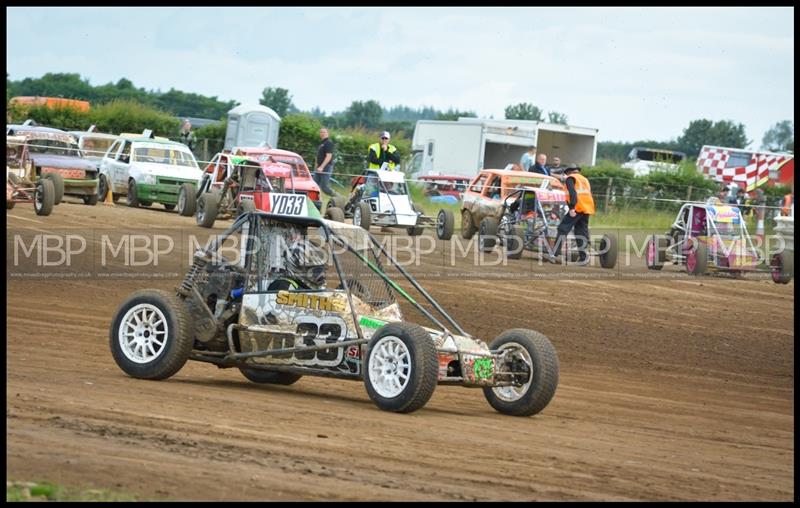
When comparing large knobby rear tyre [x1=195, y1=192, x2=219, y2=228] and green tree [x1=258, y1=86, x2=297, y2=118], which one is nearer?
large knobby rear tyre [x1=195, y1=192, x2=219, y2=228]

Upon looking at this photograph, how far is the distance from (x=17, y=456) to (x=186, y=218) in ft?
60.6

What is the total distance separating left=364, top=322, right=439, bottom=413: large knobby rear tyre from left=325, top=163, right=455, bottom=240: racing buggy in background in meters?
15.0

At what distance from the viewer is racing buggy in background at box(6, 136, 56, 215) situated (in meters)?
21.6

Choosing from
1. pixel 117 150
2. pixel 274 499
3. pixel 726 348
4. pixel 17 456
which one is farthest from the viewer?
pixel 117 150

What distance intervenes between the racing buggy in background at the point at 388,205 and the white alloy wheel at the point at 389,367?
14963 millimetres

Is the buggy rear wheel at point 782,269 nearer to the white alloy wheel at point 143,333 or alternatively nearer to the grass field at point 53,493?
the white alloy wheel at point 143,333

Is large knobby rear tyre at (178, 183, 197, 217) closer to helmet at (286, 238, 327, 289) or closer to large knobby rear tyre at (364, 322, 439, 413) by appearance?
helmet at (286, 238, 327, 289)

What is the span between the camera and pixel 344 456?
6.62 metres

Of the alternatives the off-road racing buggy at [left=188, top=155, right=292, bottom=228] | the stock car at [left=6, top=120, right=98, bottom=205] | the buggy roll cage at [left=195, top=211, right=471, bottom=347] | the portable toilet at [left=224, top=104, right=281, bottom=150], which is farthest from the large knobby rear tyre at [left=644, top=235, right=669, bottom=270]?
the portable toilet at [left=224, top=104, right=281, bottom=150]

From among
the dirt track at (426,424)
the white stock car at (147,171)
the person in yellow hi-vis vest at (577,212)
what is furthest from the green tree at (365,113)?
the dirt track at (426,424)

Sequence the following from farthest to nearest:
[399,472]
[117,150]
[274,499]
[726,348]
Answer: [117,150]
[726,348]
[399,472]
[274,499]

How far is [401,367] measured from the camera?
8422 mm

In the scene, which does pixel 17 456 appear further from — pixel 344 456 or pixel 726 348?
pixel 726 348

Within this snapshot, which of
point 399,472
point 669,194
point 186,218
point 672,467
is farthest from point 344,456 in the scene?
point 669,194
